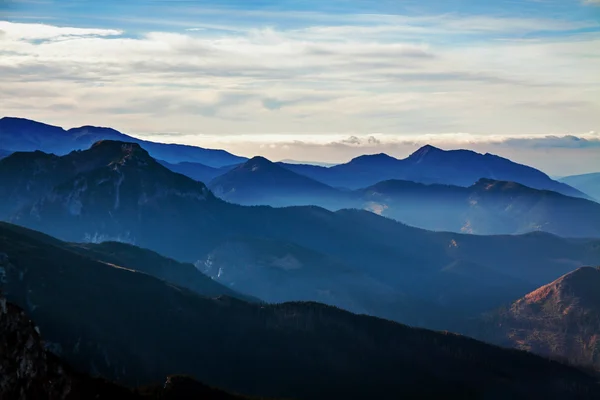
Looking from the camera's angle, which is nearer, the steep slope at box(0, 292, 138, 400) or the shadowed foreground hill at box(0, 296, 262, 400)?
the steep slope at box(0, 292, 138, 400)

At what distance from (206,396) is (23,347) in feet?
190

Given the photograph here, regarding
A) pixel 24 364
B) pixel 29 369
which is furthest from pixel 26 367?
pixel 29 369

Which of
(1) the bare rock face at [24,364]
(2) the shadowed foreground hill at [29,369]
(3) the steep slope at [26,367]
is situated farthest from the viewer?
(2) the shadowed foreground hill at [29,369]

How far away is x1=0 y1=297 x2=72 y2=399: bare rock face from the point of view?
391 ft

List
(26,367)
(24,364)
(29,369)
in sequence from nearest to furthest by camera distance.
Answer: (24,364) → (26,367) → (29,369)

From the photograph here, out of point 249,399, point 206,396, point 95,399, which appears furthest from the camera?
point 249,399

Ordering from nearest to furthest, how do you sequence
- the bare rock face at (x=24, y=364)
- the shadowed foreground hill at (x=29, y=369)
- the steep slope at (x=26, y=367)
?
the bare rock face at (x=24, y=364) → the steep slope at (x=26, y=367) → the shadowed foreground hill at (x=29, y=369)

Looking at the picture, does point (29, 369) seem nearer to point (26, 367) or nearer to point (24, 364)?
point (26, 367)

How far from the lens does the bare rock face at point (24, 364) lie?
119m

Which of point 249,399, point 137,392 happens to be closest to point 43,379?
point 137,392

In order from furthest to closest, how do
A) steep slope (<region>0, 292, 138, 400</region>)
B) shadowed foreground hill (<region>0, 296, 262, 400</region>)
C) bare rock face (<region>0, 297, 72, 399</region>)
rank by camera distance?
shadowed foreground hill (<region>0, 296, 262, 400</region>) → steep slope (<region>0, 292, 138, 400</region>) → bare rock face (<region>0, 297, 72, 399</region>)

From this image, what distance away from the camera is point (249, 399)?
625ft

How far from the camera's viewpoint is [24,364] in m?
122

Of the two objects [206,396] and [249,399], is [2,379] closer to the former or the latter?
[206,396]
